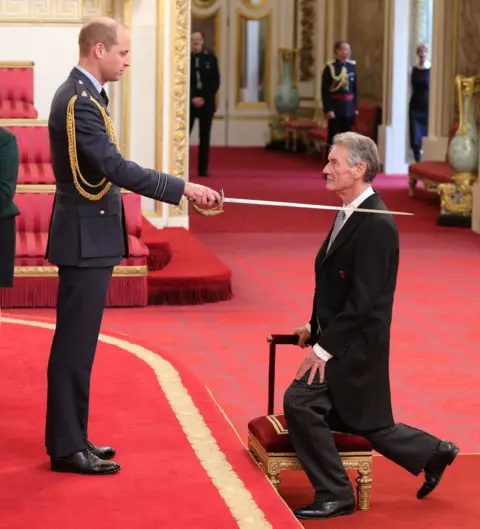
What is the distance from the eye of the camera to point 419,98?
57.7 feet

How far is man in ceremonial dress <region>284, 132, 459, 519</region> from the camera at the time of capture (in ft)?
14.3

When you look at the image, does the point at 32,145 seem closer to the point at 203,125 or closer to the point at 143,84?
the point at 143,84

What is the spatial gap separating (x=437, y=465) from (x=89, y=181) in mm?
1555

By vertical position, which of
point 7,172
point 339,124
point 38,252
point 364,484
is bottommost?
point 364,484

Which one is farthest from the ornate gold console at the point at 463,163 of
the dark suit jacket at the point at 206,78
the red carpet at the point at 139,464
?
the red carpet at the point at 139,464

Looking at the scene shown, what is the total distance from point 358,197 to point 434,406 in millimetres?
1895

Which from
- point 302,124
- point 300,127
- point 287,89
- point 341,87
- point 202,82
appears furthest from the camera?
point 287,89

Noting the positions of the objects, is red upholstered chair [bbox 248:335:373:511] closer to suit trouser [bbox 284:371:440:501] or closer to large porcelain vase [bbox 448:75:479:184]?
suit trouser [bbox 284:371:440:501]

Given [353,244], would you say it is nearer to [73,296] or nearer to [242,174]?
[73,296]

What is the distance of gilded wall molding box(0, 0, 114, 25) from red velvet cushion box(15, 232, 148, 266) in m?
2.83

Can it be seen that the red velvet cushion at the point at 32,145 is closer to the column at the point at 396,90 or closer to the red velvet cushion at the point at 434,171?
the red velvet cushion at the point at 434,171

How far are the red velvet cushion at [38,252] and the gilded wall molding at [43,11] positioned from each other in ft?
9.28

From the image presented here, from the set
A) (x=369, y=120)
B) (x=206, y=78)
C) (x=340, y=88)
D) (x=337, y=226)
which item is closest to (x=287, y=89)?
(x=369, y=120)

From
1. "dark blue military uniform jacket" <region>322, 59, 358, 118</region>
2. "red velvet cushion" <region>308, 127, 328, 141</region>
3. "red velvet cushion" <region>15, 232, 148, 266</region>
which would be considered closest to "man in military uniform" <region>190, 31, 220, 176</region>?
"dark blue military uniform jacket" <region>322, 59, 358, 118</region>
